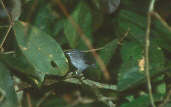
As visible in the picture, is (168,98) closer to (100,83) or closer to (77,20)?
(100,83)

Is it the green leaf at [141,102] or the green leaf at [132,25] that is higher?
the green leaf at [132,25]

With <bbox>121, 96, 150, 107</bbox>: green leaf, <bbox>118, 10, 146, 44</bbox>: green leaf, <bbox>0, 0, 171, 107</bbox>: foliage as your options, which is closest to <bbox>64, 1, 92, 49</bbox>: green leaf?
<bbox>0, 0, 171, 107</bbox>: foliage

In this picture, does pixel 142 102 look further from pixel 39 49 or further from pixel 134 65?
pixel 39 49

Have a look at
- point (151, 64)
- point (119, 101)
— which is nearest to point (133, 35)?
point (151, 64)

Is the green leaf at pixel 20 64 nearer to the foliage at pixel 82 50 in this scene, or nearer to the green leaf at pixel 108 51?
the foliage at pixel 82 50

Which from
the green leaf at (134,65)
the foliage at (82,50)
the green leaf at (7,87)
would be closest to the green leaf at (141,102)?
the foliage at (82,50)

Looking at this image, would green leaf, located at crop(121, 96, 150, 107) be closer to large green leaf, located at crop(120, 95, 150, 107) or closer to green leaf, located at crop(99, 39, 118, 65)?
large green leaf, located at crop(120, 95, 150, 107)

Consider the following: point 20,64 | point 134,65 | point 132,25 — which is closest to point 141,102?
point 134,65
